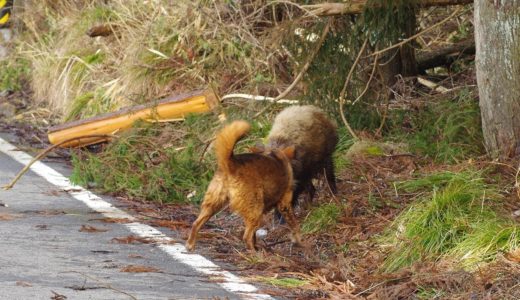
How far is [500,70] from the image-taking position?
9.68 meters

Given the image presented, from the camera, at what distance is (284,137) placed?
32.2ft

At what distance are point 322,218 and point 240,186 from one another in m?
1.31

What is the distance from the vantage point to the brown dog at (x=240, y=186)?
8.23m

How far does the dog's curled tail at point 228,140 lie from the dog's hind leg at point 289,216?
0.76 metres

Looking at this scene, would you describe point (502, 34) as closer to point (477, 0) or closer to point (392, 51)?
point (477, 0)

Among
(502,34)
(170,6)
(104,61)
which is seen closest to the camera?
(502,34)

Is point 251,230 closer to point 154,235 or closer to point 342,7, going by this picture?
point 154,235

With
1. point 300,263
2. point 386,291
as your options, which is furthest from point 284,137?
point 386,291

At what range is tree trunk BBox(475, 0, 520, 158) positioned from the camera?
959 centimetres

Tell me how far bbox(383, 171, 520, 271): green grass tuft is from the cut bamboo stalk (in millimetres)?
5290

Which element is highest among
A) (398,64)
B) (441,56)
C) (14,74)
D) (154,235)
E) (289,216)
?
(289,216)

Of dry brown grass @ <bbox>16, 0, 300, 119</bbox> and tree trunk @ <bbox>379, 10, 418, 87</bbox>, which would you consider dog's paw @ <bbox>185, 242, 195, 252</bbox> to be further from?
tree trunk @ <bbox>379, 10, 418, 87</bbox>

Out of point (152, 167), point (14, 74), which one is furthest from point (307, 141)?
point (14, 74)

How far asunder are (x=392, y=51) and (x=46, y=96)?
25.8ft
